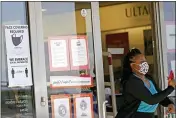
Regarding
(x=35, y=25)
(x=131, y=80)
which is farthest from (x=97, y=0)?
(x=131, y=80)

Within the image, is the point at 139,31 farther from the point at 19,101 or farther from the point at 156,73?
the point at 19,101

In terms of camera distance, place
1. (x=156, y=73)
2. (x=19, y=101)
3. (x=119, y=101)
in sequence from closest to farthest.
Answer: (x=19, y=101) → (x=156, y=73) → (x=119, y=101)

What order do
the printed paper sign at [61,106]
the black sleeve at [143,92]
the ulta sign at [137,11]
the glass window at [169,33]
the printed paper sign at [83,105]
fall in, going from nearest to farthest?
1. the black sleeve at [143,92]
2. the printed paper sign at [61,106]
3. the printed paper sign at [83,105]
4. the glass window at [169,33]
5. the ulta sign at [137,11]

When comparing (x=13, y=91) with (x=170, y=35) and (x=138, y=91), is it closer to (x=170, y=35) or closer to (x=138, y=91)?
(x=138, y=91)

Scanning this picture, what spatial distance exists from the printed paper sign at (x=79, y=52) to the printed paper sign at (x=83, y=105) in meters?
0.38

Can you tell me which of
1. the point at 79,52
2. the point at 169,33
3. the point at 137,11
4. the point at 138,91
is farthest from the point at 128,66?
the point at 137,11

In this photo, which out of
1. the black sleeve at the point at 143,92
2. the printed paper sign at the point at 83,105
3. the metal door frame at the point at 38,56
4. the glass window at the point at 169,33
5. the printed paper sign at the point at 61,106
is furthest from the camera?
A: the glass window at the point at 169,33

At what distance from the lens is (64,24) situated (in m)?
5.95

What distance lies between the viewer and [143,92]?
514 centimetres

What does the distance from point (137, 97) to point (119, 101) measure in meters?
2.16

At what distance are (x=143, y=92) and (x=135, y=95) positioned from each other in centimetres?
11

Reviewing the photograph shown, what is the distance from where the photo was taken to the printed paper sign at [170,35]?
265 inches

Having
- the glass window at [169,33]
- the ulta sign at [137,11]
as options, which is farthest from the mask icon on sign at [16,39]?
the ulta sign at [137,11]

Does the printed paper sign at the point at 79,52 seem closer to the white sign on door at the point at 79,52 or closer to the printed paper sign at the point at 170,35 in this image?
the white sign on door at the point at 79,52
